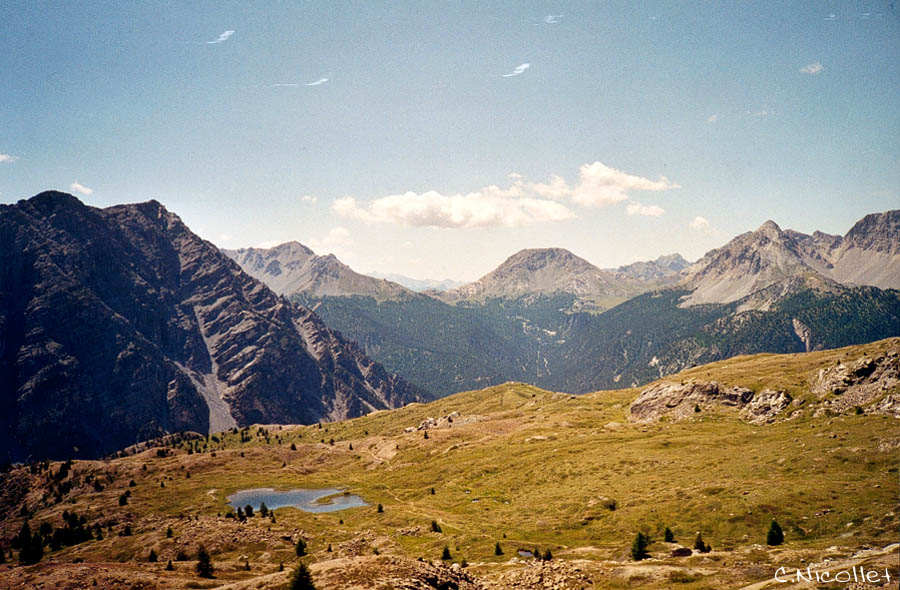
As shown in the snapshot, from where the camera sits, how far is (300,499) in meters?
177

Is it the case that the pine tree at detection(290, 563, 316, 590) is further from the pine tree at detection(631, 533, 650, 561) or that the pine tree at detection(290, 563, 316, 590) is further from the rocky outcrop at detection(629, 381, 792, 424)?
the rocky outcrop at detection(629, 381, 792, 424)

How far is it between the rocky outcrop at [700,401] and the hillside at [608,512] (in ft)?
5.23

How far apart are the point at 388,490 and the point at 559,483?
69610 mm

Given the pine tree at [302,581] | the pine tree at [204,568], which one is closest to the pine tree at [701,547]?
the pine tree at [302,581]

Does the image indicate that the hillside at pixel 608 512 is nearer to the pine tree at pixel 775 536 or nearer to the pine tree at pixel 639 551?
the pine tree at pixel 639 551

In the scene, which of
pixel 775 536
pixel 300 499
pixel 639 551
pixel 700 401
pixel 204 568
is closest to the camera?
pixel 775 536

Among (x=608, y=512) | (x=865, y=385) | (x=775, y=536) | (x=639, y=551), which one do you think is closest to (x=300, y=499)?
(x=608, y=512)

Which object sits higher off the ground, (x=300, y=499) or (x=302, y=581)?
(x=302, y=581)

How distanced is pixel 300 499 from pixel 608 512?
390ft

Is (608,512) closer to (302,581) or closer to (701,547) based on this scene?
(701,547)

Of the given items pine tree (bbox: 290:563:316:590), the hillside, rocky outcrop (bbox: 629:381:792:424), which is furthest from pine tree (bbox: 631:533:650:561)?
rocky outcrop (bbox: 629:381:792:424)

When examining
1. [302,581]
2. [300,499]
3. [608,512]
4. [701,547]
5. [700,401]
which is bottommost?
[300,499]

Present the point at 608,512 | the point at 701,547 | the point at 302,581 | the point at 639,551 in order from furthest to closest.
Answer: the point at 608,512 → the point at 701,547 → the point at 639,551 → the point at 302,581

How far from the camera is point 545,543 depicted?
294 ft
